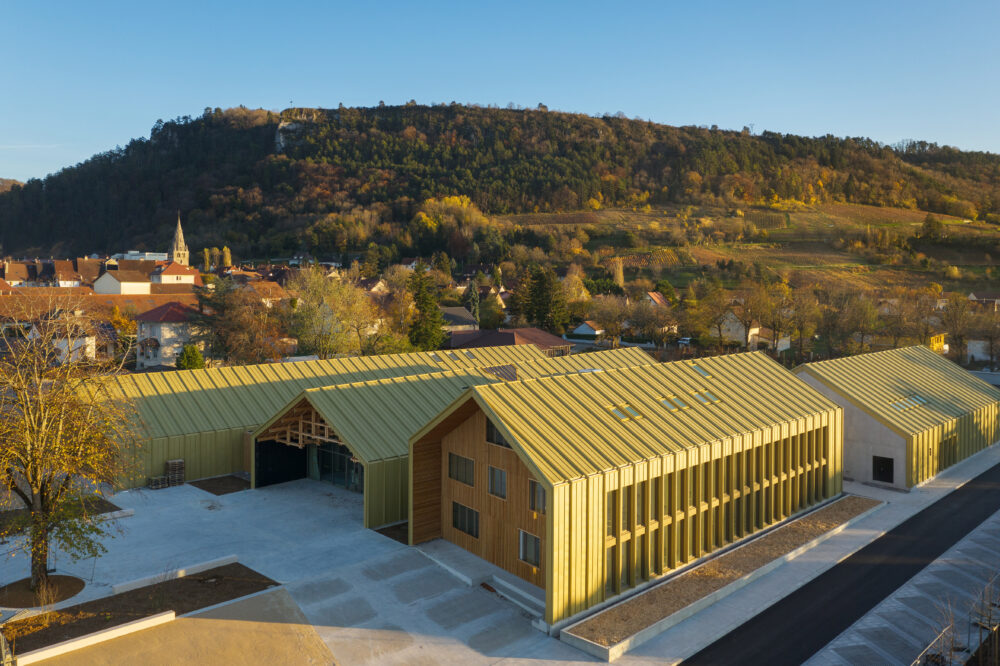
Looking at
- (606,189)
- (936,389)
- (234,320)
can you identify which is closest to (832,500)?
(936,389)

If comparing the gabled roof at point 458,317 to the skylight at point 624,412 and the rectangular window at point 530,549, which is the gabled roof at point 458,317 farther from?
the rectangular window at point 530,549

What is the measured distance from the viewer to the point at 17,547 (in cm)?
1830

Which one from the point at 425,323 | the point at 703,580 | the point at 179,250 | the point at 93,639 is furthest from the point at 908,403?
the point at 179,250

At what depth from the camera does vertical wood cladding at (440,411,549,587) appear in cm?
1680

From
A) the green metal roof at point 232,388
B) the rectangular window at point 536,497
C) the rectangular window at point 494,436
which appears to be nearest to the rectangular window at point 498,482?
the rectangular window at point 494,436

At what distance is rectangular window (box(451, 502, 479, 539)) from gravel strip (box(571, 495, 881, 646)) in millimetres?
4676

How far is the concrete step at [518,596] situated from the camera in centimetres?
1551

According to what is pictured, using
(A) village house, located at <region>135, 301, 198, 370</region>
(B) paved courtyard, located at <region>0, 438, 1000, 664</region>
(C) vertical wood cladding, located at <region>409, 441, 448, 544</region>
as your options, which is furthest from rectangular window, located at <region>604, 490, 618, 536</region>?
(A) village house, located at <region>135, 301, 198, 370</region>

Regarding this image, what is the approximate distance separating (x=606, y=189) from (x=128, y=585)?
467 ft

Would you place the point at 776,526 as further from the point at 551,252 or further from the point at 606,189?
the point at 606,189

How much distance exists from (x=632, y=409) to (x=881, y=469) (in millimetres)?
13507

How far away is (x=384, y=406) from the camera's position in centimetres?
2383

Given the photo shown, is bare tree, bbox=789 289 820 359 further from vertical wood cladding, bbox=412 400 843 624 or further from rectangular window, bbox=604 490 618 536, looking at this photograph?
rectangular window, bbox=604 490 618 536

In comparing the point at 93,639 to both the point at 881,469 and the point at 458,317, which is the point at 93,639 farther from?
the point at 458,317
